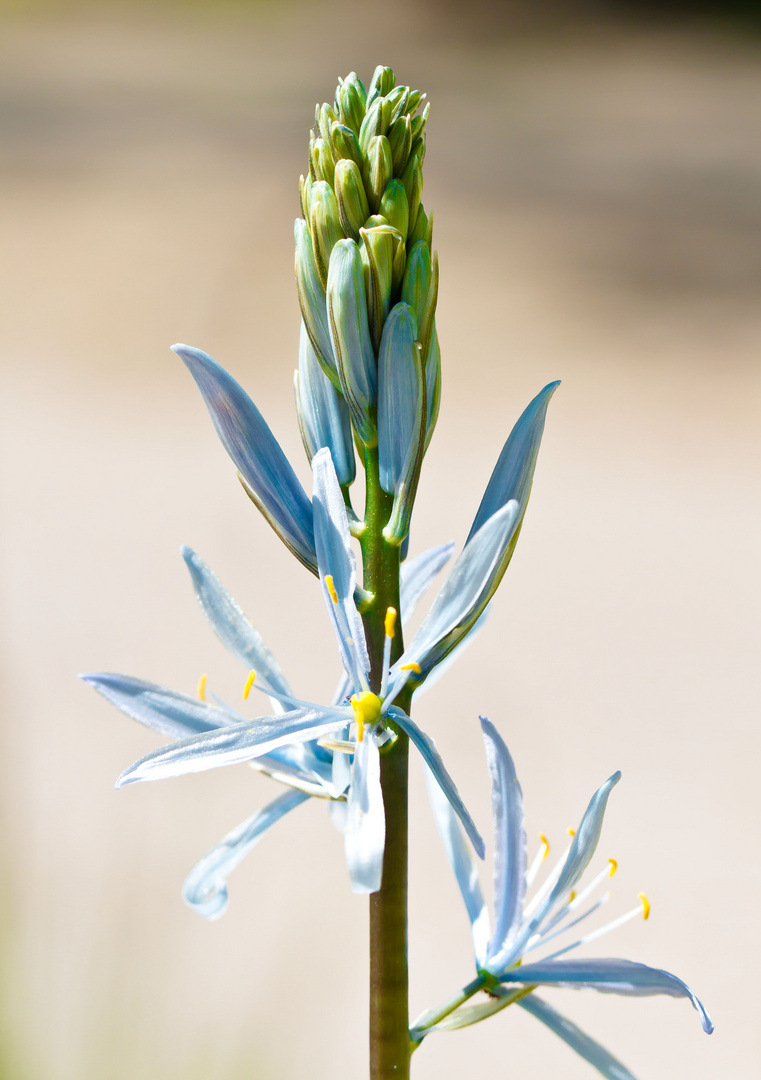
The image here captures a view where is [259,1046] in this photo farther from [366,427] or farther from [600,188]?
A: [600,188]

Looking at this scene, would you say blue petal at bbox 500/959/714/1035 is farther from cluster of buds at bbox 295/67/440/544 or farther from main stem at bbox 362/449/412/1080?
cluster of buds at bbox 295/67/440/544

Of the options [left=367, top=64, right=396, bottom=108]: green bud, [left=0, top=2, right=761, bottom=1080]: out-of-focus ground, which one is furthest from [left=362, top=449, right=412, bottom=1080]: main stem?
[left=0, top=2, right=761, bottom=1080]: out-of-focus ground

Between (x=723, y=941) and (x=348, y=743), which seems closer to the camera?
(x=348, y=743)

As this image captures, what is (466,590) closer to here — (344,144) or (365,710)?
(365,710)

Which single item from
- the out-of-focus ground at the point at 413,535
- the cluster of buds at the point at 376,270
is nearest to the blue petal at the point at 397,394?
the cluster of buds at the point at 376,270

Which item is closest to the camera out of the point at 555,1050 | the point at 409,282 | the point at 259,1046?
the point at 409,282

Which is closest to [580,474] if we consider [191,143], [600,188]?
[600,188]

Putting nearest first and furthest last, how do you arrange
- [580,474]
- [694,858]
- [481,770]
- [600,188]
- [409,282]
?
[409,282], [694,858], [481,770], [580,474], [600,188]
